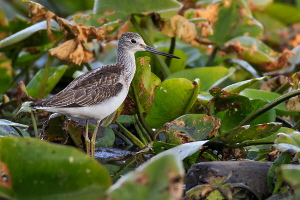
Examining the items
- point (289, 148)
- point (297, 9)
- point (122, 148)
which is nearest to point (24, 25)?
point (122, 148)

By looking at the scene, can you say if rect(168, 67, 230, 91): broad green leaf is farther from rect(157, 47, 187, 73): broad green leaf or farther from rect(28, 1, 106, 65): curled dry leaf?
rect(28, 1, 106, 65): curled dry leaf

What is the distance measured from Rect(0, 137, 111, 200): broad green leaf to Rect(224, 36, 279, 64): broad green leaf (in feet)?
12.6


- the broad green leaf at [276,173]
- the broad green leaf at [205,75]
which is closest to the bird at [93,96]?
the broad green leaf at [205,75]

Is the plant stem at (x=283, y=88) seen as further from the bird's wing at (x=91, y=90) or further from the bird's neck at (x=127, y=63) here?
the bird's wing at (x=91, y=90)

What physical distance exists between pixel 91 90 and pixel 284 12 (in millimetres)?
5877

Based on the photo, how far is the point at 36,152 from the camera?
118 inches

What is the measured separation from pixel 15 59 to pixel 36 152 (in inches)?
139

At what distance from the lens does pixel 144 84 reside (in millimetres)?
4758

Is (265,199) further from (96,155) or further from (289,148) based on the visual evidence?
(96,155)

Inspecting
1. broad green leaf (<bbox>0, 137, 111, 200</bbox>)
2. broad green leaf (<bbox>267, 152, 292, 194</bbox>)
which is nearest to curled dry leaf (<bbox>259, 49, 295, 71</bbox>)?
broad green leaf (<bbox>267, 152, 292, 194</bbox>)

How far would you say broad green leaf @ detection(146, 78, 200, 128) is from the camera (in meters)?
4.69

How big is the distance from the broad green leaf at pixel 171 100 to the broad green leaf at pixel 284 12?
5066mm

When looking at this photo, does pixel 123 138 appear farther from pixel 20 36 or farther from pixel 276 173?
pixel 276 173

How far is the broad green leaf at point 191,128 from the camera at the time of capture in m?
4.46
